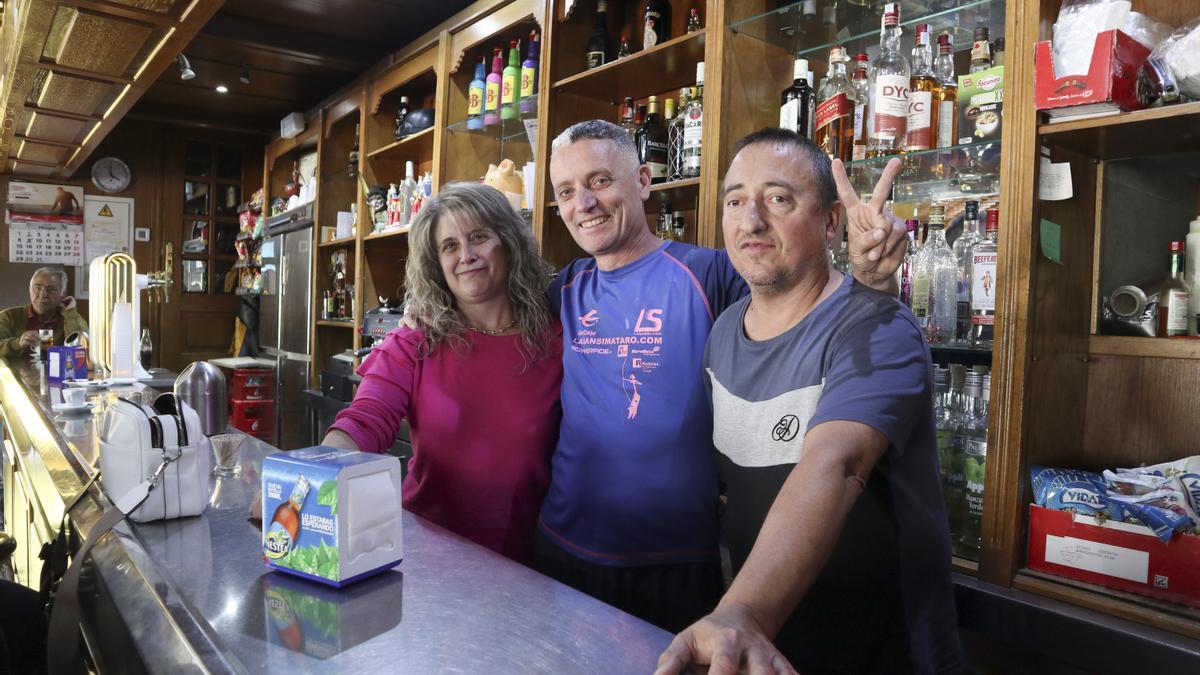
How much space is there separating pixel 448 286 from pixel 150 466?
0.71m

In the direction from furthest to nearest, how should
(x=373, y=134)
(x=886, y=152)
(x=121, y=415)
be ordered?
(x=373, y=134), (x=886, y=152), (x=121, y=415)

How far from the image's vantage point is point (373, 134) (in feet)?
14.5

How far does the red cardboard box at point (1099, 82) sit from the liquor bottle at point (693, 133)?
2.87ft

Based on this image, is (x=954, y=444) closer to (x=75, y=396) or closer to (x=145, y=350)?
(x=75, y=396)

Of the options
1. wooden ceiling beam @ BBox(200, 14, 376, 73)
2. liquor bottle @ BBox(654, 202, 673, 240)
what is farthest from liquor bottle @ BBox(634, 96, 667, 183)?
wooden ceiling beam @ BBox(200, 14, 376, 73)

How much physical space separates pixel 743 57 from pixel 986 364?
1.01 metres

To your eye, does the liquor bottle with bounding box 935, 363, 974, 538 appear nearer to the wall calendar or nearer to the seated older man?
the seated older man

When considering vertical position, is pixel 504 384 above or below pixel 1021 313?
below

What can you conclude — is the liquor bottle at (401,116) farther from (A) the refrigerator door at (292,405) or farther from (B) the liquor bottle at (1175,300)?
(B) the liquor bottle at (1175,300)

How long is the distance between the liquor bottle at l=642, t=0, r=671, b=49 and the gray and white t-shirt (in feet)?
5.02

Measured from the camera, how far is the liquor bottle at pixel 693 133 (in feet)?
7.04

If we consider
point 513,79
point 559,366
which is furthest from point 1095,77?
point 513,79

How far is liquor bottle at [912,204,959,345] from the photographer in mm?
1725

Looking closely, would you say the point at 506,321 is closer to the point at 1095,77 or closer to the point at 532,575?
the point at 532,575
